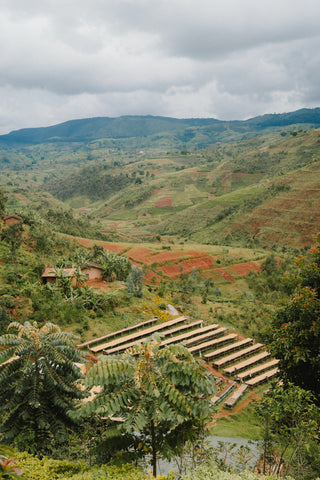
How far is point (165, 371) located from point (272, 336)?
636 cm

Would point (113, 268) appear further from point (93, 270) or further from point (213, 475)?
point (213, 475)

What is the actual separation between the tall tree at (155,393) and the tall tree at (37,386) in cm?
272

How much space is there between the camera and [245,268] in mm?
45500

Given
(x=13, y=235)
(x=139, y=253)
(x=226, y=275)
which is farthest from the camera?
(x=139, y=253)

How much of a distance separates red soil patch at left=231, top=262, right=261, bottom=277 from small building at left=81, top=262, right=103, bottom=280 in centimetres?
2410

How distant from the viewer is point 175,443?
6250 mm

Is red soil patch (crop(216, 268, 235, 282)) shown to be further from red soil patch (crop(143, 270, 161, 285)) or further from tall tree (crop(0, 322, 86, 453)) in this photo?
tall tree (crop(0, 322, 86, 453))

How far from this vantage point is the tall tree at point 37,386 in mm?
8000

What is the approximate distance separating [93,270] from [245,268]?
26.5 m

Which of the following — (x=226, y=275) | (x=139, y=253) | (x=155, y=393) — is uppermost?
(x=155, y=393)

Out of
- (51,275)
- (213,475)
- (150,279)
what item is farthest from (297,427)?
(150,279)

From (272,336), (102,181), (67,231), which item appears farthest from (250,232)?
(102,181)

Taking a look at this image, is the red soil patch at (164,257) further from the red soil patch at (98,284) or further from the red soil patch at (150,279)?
the red soil patch at (98,284)

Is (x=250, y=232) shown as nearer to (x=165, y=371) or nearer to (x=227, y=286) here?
(x=227, y=286)
